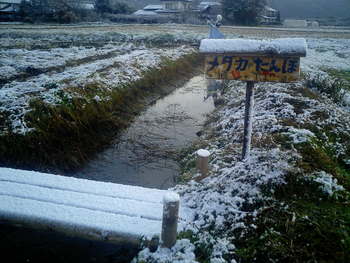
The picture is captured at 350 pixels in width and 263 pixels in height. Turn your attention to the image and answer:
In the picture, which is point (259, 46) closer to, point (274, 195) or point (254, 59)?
point (254, 59)

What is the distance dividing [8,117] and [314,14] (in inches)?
3549

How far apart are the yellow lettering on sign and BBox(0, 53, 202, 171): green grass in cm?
464

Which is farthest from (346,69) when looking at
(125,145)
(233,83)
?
(125,145)

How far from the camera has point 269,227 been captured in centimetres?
452

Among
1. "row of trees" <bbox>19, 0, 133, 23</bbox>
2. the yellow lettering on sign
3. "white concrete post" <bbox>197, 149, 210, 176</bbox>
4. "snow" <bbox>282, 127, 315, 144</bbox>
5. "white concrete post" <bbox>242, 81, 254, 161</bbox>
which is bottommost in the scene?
"white concrete post" <bbox>197, 149, 210, 176</bbox>

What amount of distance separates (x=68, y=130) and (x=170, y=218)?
535 cm

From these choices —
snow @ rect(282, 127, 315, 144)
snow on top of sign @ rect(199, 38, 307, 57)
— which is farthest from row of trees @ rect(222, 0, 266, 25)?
snow on top of sign @ rect(199, 38, 307, 57)

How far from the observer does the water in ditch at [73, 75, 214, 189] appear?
23.9 feet

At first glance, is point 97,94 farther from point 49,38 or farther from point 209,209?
point 49,38

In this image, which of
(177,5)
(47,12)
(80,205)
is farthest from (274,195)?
(177,5)

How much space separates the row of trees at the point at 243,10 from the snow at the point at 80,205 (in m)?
48.3

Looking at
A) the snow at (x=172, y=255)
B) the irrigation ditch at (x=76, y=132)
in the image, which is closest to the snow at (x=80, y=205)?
the snow at (x=172, y=255)

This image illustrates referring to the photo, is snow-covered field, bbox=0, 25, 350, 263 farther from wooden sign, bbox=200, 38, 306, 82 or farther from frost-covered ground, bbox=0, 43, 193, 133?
wooden sign, bbox=200, 38, 306, 82

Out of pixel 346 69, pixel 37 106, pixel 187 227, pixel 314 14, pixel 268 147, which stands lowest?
pixel 187 227
